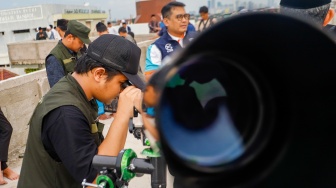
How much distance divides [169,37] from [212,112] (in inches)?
123

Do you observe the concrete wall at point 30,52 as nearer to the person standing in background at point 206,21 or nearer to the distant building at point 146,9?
the person standing in background at point 206,21

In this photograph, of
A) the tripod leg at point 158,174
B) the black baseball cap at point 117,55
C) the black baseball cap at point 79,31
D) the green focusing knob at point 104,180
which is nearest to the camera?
the tripod leg at point 158,174

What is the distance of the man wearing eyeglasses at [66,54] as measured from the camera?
3.71 m

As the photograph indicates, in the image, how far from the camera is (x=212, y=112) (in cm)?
69

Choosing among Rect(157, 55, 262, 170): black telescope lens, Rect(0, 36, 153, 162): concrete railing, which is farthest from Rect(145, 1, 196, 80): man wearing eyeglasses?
Answer: Rect(157, 55, 262, 170): black telescope lens

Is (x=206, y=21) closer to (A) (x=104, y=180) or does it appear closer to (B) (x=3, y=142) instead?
(A) (x=104, y=180)

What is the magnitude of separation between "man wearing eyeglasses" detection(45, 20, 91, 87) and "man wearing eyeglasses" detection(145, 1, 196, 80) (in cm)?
96

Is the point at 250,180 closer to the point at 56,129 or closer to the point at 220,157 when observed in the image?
the point at 220,157

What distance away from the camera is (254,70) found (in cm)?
67

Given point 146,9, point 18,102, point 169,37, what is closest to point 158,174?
point 169,37

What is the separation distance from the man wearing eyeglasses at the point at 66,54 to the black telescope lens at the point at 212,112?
3.27 meters

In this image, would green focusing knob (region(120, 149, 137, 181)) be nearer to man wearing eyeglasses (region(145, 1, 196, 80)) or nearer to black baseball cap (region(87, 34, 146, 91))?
black baseball cap (region(87, 34, 146, 91))

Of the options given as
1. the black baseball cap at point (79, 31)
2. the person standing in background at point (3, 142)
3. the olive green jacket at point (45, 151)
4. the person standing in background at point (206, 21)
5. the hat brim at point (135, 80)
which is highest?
the person standing in background at point (206, 21)

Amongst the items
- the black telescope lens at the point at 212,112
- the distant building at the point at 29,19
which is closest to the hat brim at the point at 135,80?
the black telescope lens at the point at 212,112
